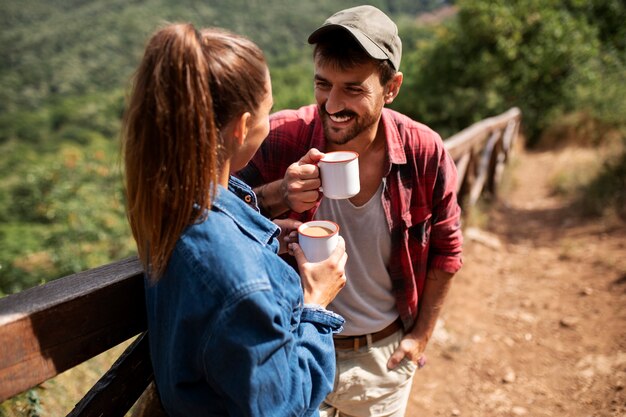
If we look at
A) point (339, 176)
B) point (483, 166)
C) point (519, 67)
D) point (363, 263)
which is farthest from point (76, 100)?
point (339, 176)

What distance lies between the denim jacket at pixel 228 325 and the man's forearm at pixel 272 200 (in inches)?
19.2

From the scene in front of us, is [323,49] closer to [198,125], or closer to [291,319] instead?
[198,125]

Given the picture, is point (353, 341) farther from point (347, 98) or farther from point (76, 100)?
point (76, 100)

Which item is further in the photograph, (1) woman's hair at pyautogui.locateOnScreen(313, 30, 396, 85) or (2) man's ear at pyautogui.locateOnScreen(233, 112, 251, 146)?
(1) woman's hair at pyautogui.locateOnScreen(313, 30, 396, 85)

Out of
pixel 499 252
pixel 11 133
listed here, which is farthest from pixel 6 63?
pixel 499 252

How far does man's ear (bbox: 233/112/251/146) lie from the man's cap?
2.34 ft

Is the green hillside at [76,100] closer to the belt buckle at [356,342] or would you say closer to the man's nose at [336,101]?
the man's nose at [336,101]

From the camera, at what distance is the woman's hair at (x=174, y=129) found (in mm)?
992

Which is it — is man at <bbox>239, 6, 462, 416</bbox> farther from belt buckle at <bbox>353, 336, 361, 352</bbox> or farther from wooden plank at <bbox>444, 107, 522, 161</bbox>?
wooden plank at <bbox>444, 107, 522, 161</bbox>

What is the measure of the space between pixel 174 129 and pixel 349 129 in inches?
38.4

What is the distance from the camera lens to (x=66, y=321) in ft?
3.60

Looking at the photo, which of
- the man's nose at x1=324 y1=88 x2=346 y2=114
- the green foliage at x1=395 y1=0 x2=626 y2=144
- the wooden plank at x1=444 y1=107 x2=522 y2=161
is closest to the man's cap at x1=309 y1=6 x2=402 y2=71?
the man's nose at x1=324 y1=88 x2=346 y2=114

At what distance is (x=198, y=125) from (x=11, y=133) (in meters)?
67.5

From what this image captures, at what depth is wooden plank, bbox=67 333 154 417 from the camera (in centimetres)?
126
